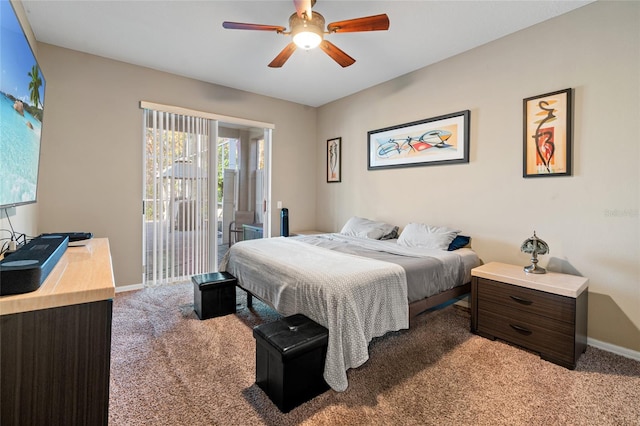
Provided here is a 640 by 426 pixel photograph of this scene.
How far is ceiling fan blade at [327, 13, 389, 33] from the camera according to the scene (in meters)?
2.06

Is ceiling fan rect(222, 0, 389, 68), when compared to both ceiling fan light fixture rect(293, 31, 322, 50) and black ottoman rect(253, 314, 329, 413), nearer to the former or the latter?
ceiling fan light fixture rect(293, 31, 322, 50)

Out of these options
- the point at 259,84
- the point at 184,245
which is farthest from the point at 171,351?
the point at 259,84

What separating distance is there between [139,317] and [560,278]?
3.73m

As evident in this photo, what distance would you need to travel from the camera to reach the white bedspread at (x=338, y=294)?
1814 mm

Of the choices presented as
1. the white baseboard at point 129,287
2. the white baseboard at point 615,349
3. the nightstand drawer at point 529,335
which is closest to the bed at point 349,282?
the nightstand drawer at point 529,335

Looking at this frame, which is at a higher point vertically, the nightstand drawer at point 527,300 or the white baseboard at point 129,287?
the nightstand drawer at point 527,300

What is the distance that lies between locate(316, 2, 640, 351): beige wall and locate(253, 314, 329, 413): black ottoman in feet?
7.25

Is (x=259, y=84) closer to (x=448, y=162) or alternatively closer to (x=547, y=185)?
(x=448, y=162)

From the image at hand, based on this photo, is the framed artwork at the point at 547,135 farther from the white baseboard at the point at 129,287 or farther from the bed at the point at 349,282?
the white baseboard at the point at 129,287

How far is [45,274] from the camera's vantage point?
1190mm

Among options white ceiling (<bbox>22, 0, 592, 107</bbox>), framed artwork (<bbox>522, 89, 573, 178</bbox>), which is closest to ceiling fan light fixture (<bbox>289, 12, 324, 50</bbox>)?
white ceiling (<bbox>22, 0, 592, 107</bbox>)

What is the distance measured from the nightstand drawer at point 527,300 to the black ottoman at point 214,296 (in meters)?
2.32

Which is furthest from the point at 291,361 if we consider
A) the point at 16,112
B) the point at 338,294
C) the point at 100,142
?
the point at 100,142

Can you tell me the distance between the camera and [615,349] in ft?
7.55
